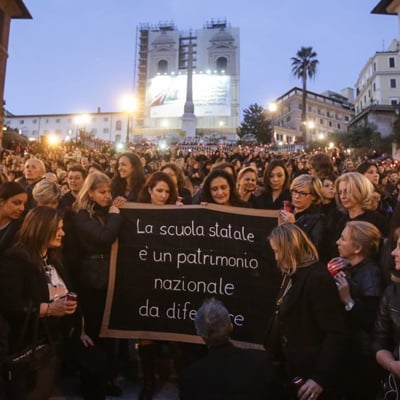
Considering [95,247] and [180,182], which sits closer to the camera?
[95,247]

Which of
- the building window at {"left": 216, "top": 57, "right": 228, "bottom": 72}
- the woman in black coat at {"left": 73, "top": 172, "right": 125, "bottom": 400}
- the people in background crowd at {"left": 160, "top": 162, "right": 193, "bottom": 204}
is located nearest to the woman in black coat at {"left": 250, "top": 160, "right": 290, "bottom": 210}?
the people in background crowd at {"left": 160, "top": 162, "right": 193, "bottom": 204}

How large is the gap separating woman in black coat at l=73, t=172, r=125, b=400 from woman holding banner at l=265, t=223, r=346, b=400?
5.88ft

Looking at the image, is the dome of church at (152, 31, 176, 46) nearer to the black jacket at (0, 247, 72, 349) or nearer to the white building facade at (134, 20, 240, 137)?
the white building facade at (134, 20, 240, 137)

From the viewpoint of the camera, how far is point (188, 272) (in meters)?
3.92

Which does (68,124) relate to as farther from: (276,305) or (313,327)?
(313,327)

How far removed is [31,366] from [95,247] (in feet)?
4.42

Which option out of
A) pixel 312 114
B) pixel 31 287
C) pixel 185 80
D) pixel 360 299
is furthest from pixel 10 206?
pixel 312 114

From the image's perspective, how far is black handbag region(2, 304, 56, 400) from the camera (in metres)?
2.70

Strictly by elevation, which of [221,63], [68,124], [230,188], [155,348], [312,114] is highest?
[221,63]

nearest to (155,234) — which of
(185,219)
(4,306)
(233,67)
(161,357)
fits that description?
(185,219)

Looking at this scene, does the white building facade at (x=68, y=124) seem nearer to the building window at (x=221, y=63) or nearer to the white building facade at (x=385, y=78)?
the building window at (x=221, y=63)

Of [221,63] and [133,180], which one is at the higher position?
[221,63]

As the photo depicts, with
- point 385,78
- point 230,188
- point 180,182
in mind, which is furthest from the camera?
point 385,78

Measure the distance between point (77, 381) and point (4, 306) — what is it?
169cm
